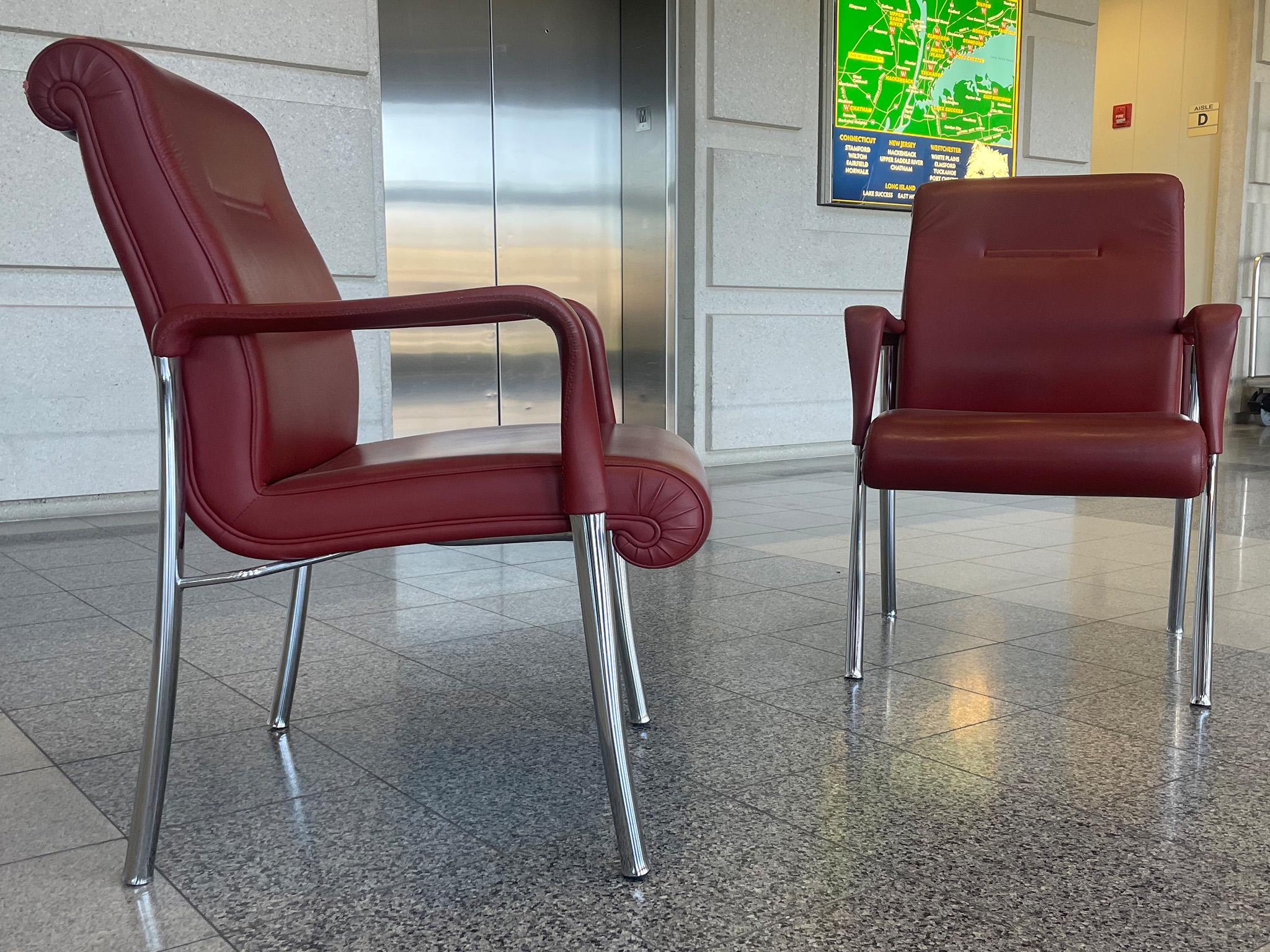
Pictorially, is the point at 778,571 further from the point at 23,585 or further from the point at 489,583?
the point at 23,585

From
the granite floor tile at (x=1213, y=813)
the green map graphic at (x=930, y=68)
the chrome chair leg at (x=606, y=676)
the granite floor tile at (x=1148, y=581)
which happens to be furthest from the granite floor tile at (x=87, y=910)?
the green map graphic at (x=930, y=68)

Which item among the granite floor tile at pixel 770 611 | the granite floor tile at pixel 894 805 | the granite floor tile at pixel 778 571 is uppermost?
the granite floor tile at pixel 894 805

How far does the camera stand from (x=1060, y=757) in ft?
5.01

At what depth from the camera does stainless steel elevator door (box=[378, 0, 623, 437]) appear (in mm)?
4348

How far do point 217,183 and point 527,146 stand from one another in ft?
11.3

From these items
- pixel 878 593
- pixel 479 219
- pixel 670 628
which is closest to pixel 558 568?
pixel 670 628


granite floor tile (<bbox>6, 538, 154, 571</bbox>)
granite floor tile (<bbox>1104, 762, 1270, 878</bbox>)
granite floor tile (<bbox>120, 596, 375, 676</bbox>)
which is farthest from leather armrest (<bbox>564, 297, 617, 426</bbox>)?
granite floor tile (<bbox>6, 538, 154, 571</bbox>)

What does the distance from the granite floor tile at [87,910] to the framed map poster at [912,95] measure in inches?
181

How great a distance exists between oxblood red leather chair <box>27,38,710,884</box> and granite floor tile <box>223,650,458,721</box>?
1.95 ft

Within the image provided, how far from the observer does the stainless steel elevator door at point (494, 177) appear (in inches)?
171

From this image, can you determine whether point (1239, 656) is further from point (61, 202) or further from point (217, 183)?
point (61, 202)

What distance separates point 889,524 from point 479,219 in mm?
2757

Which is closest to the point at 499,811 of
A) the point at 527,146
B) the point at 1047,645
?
the point at 1047,645

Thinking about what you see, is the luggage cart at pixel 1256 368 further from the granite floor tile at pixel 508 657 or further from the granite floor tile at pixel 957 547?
the granite floor tile at pixel 508 657
